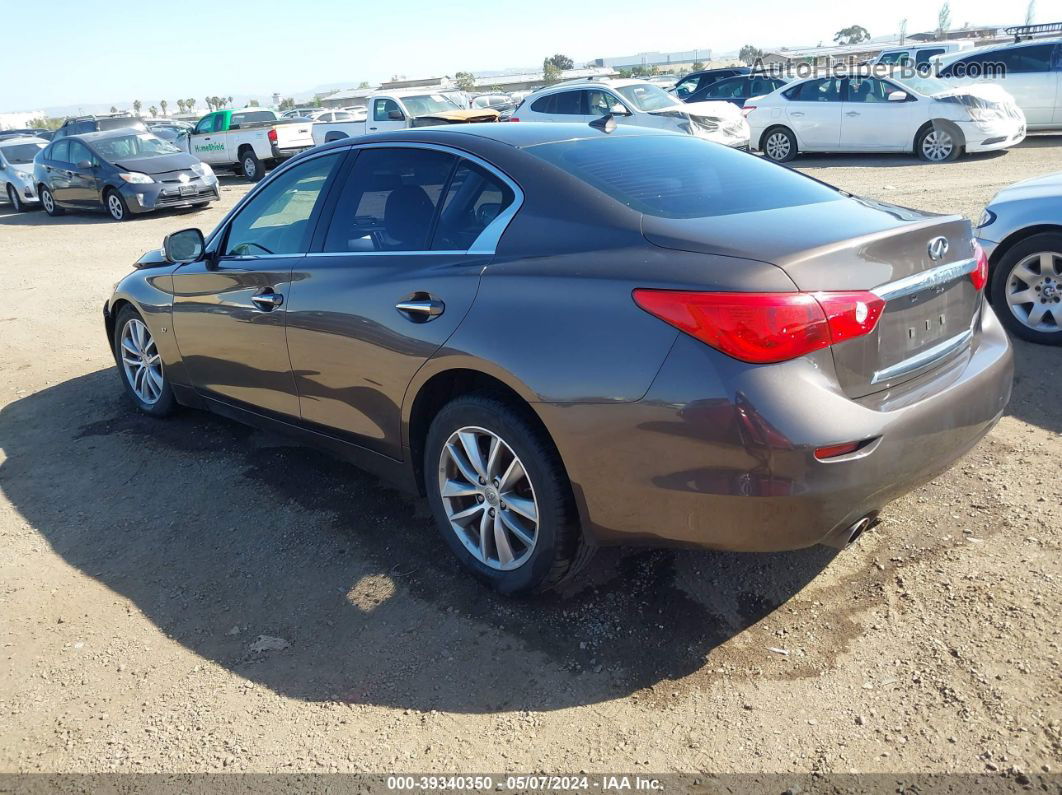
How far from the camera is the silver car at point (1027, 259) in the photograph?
5.42m

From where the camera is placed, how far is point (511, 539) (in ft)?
11.3

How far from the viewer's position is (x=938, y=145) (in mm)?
14828

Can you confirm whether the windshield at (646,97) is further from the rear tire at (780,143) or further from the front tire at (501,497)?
the front tire at (501,497)

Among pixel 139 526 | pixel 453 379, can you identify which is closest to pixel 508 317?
pixel 453 379

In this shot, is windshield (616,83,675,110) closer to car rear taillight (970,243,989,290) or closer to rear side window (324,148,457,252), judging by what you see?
rear side window (324,148,457,252)

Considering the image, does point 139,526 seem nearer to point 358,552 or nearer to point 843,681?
point 358,552

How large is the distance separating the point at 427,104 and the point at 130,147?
7041 mm

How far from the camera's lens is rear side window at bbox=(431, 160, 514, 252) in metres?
3.41

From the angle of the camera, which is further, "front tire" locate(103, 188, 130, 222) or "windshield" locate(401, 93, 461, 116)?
"windshield" locate(401, 93, 461, 116)

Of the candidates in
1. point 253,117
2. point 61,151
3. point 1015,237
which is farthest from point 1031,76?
point 253,117

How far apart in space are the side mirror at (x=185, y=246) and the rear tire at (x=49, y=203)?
16.0 metres

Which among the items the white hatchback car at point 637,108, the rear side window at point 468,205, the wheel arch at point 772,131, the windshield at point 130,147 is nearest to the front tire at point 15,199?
the windshield at point 130,147

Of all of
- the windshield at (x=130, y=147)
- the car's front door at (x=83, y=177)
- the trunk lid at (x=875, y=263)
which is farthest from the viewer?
the windshield at (x=130, y=147)

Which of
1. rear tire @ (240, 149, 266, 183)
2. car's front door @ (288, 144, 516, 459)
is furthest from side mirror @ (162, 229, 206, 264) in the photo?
rear tire @ (240, 149, 266, 183)
